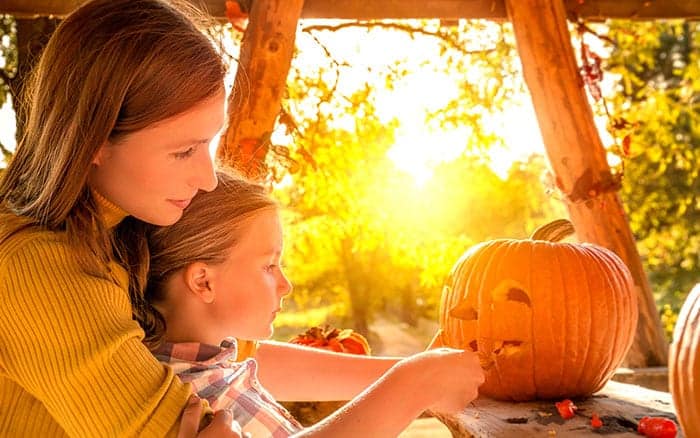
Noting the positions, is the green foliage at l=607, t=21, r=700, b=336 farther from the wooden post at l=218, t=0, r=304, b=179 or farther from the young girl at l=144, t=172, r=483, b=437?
the young girl at l=144, t=172, r=483, b=437

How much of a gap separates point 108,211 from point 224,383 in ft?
1.21

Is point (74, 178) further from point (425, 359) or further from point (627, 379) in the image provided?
point (627, 379)

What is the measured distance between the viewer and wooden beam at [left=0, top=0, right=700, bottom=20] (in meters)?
3.08

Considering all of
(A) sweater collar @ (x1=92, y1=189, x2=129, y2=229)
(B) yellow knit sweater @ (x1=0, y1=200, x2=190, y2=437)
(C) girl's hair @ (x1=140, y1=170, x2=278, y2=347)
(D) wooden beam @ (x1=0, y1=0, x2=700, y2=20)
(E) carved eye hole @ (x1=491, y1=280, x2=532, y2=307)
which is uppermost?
(D) wooden beam @ (x1=0, y1=0, x2=700, y2=20)

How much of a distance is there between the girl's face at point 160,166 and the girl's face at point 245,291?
0.19 m

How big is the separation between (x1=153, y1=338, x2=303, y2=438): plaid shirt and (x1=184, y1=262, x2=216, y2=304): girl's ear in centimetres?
9

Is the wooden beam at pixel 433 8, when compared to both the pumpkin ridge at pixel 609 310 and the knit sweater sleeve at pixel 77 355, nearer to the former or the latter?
the pumpkin ridge at pixel 609 310

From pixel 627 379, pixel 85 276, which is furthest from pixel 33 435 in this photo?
pixel 627 379

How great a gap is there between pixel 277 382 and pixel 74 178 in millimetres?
750

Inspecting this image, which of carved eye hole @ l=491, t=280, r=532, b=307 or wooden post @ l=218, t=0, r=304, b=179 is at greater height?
wooden post @ l=218, t=0, r=304, b=179

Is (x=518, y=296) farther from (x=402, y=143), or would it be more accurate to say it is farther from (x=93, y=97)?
(x=402, y=143)

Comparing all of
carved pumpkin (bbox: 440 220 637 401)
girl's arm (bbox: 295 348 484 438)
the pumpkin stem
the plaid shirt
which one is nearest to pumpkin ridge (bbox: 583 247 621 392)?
carved pumpkin (bbox: 440 220 637 401)

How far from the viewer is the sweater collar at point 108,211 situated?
4.24 feet

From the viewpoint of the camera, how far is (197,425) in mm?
1142
